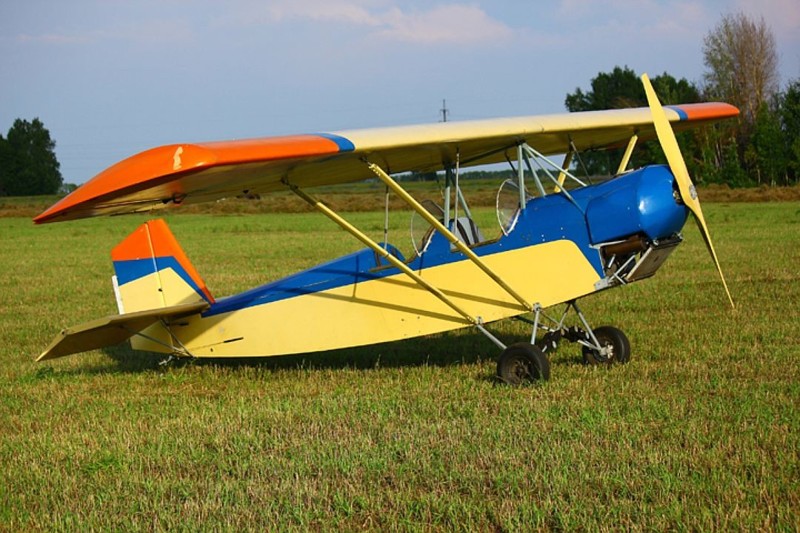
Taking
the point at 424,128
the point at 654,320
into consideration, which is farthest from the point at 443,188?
the point at 654,320

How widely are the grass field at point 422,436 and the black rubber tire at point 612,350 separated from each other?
0.16 metres

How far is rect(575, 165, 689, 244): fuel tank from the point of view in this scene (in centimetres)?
749

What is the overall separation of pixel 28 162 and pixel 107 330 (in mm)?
109657

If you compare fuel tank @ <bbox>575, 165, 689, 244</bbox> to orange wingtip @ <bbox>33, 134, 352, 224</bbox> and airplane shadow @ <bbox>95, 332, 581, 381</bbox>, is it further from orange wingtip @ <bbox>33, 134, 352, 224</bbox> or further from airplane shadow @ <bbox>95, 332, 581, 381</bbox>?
orange wingtip @ <bbox>33, 134, 352, 224</bbox>

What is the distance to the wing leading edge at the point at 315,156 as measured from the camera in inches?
243

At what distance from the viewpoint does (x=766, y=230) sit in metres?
24.1

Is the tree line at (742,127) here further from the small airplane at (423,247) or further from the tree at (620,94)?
the small airplane at (423,247)

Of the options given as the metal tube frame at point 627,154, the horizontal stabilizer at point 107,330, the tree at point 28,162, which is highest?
the tree at point 28,162

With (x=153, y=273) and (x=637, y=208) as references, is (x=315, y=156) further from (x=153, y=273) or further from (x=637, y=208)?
(x=153, y=273)

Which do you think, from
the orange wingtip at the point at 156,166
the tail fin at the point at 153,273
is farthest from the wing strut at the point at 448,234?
the tail fin at the point at 153,273

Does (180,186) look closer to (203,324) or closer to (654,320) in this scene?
(203,324)

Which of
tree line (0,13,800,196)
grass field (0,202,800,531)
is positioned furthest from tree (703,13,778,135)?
grass field (0,202,800,531)

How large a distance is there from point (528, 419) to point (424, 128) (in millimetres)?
2594

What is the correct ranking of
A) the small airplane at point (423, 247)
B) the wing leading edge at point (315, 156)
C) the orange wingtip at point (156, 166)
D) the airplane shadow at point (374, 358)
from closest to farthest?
the orange wingtip at point (156, 166)
the wing leading edge at point (315, 156)
the small airplane at point (423, 247)
the airplane shadow at point (374, 358)
